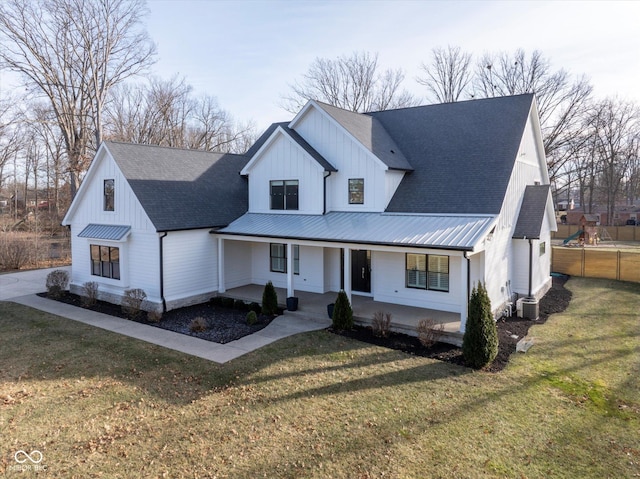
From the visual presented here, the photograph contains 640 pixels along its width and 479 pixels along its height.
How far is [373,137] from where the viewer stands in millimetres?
A: 17031

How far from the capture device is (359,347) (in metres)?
11.5

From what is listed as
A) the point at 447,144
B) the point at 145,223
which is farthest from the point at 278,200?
the point at 447,144

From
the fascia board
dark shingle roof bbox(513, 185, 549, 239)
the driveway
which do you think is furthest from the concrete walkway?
dark shingle roof bbox(513, 185, 549, 239)

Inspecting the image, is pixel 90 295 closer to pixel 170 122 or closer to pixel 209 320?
pixel 209 320

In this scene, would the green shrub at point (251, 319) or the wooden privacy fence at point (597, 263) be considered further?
the wooden privacy fence at point (597, 263)

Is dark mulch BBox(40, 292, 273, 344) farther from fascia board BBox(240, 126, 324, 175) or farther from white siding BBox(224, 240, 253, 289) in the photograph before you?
fascia board BBox(240, 126, 324, 175)

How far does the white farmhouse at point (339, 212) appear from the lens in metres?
14.2

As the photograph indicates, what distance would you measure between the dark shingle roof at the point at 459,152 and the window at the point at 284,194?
4.13 meters

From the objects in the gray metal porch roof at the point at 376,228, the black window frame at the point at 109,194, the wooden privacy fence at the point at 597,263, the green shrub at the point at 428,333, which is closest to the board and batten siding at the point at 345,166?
the gray metal porch roof at the point at 376,228

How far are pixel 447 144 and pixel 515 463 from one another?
1297cm

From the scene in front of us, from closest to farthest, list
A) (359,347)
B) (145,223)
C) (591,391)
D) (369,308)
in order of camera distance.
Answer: (591,391) < (359,347) < (369,308) < (145,223)

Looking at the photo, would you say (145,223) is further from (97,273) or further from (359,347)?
(359,347)

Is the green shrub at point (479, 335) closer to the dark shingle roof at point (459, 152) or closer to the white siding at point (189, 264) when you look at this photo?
the dark shingle roof at point (459, 152)

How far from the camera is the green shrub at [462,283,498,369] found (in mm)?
10031
